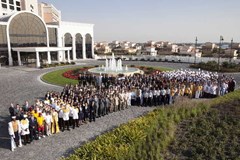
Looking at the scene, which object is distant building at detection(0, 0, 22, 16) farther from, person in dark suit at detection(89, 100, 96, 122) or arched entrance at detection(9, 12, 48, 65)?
person in dark suit at detection(89, 100, 96, 122)

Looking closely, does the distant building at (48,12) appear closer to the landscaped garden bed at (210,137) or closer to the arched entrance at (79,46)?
the arched entrance at (79,46)

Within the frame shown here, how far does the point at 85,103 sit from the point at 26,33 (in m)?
39.9

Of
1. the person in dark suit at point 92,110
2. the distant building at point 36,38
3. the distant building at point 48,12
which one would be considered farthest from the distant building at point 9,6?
the person in dark suit at point 92,110

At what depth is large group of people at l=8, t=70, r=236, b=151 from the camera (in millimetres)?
11047

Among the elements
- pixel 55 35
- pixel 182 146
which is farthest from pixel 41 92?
pixel 55 35

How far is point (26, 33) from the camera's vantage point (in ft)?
156

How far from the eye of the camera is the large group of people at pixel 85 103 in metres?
11.0

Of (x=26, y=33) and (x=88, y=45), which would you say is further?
(x=88, y=45)

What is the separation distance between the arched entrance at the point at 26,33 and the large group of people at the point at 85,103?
3059cm

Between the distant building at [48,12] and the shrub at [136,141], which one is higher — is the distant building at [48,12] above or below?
above

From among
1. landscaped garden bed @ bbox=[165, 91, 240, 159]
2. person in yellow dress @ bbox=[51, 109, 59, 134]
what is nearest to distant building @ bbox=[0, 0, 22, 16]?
person in yellow dress @ bbox=[51, 109, 59, 134]

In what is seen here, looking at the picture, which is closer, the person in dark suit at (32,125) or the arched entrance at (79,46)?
the person in dark suit at (32,125)

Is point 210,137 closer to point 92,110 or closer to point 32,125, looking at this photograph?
point 92,110

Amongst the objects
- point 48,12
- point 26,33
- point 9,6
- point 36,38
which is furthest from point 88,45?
point 48,12
